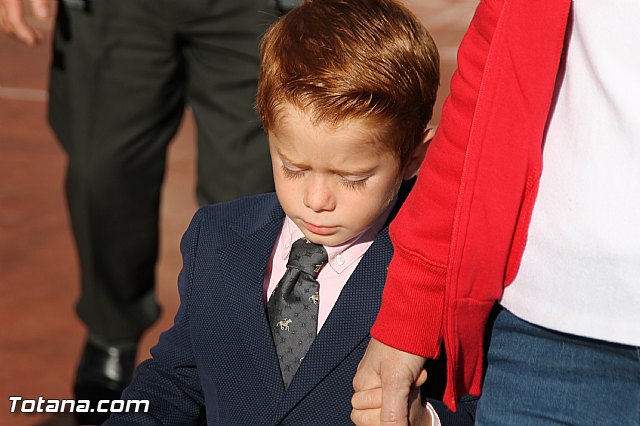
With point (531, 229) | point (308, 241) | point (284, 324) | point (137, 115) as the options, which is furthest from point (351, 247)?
point (137, 115)

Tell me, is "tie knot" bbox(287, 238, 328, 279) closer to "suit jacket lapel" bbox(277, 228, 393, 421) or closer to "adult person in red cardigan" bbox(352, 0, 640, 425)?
"suit jacket lapel" bbox(277, 228, 393, 421)

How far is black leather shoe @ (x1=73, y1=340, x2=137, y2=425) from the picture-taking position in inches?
143

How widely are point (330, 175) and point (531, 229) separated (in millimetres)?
341

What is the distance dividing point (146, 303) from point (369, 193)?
1.82 metres

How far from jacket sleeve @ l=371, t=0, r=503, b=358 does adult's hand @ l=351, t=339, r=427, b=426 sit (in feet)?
0.08

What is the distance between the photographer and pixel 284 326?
216 centimetres

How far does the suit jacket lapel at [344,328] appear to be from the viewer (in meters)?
2.10

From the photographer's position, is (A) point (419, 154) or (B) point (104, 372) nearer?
(A) point (419, 154)

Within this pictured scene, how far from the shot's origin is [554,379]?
74.4 inches

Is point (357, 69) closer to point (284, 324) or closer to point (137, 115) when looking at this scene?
point (284, 324)

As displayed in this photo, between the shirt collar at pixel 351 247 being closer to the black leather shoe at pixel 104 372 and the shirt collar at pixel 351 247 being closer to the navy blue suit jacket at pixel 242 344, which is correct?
the navy blue suit jacket at pixel 242 344

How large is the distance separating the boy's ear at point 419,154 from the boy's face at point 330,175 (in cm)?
8

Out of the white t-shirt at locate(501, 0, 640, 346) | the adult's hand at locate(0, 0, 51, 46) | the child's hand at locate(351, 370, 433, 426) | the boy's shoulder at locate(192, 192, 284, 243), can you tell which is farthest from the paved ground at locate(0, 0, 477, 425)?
the white t-shirt at locate(501, 0, 640, 346)

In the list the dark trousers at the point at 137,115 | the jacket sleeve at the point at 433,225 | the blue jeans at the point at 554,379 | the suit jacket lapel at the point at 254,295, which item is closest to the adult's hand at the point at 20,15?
the dark trousers at the point at 137,115
